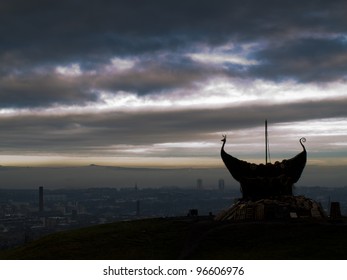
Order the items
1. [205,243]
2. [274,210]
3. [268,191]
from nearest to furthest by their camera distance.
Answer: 1. [205,243]
2. [274,210]
3. [268,191]

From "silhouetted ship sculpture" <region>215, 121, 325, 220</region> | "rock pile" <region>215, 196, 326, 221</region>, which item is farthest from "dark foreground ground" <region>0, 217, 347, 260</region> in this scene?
"silhouetted ship sculpture" <region>215, 121, 325, 220</region>

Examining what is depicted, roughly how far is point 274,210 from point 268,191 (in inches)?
296

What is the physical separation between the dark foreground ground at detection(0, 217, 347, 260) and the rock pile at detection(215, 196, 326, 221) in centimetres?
564

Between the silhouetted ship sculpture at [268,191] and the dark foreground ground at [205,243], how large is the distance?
6.80 m

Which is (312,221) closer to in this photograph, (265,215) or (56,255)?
(265,215)

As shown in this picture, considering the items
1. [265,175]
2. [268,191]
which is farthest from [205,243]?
[265,175]

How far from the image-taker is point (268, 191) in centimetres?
6600

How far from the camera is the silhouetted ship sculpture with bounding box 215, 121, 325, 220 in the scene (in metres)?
Result: 59.7

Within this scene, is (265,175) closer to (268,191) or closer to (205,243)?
(268,191)

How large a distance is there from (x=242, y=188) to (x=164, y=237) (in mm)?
19867

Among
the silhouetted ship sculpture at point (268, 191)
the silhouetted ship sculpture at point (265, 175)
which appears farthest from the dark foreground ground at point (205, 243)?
the silhouetted ship sculpture at point (265, 175)

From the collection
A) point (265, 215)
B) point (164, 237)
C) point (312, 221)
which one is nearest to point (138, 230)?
point (164, 237)

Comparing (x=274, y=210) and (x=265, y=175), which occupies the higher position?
(x=265, y=175)
